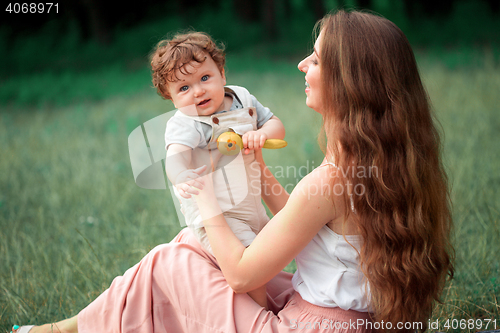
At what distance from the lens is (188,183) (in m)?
1.32

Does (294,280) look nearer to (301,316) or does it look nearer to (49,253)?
(301,316)

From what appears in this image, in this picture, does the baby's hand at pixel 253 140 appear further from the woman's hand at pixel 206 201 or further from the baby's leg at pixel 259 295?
the baby's leg at pixel 259 295

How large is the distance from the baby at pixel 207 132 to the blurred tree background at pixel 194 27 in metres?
8.07

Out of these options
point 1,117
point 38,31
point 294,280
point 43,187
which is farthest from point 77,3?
point 294,280

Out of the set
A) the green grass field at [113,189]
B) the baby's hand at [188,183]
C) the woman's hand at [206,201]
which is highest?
the baby's hand at [188,183]

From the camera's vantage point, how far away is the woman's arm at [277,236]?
1.19m

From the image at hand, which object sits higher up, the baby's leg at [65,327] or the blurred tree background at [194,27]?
the blurred tree background at [194,27]

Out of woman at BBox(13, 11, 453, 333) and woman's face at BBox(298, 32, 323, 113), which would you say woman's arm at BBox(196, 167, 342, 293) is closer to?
woman at BBox(13, 11, 453, 333)

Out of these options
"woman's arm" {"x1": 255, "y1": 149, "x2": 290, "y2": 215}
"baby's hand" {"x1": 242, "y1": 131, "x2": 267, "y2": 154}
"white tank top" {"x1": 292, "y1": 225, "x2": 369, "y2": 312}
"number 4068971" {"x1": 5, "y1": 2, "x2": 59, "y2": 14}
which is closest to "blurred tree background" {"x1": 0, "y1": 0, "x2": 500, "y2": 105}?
"number 4068971" {"x1": 5, "y1": 2, "x2": 59, "y2": 14}

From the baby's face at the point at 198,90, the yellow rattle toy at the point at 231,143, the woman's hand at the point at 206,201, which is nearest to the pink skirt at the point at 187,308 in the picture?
the woman's hand at the point at 206,201

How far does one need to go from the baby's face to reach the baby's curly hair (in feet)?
0.06

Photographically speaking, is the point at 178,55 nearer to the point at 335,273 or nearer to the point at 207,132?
the point at 207,132

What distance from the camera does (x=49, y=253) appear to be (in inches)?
104

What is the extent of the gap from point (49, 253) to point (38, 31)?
9.58m
